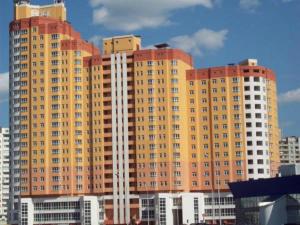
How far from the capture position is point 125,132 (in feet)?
553

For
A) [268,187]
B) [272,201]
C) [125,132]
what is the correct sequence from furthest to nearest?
[125,132]
[268,187]
[272,201]

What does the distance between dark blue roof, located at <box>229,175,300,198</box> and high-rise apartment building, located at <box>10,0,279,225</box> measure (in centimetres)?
3125

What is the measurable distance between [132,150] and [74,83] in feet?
80.9

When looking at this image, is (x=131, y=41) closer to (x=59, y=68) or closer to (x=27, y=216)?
(x=59, y=68)

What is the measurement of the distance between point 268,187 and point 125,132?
179 feet

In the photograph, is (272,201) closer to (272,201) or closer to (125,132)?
(272,201)

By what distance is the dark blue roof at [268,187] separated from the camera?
390 ft

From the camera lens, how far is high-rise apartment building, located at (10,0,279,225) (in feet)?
543

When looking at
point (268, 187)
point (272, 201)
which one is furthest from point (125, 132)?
point (272, 201)

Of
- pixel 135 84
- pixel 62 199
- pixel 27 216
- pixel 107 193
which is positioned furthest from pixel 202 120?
pixel 27 216

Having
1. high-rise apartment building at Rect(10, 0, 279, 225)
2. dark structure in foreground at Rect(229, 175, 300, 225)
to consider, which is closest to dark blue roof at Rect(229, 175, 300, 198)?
dark structure in foreground at Rect(229, 175, 300, 225)

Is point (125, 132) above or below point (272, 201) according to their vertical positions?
above

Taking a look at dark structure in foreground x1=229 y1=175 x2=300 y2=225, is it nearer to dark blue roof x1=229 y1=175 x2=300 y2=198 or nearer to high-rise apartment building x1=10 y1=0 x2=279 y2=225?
dark blue roof x1=229 y1=175 x2=300 y2=198

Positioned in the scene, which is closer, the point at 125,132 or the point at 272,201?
the point at 272,201
